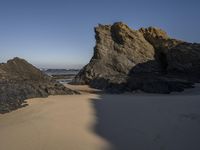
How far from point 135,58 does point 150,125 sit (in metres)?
16.4

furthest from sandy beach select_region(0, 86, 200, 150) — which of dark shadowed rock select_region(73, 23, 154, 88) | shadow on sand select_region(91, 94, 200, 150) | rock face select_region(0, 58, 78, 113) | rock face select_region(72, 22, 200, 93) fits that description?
dark shadowed rock select_region(73, 23, 154, 88)

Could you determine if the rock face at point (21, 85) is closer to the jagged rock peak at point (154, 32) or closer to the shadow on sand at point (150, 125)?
the shadow on sand at point (150, 125)

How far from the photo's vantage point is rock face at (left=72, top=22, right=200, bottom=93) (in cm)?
2005

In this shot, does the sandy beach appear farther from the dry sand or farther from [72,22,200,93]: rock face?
[72,22,200,93]: rock face

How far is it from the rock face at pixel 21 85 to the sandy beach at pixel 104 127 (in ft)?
3.63

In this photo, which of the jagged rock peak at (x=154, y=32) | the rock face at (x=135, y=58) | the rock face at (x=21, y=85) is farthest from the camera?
the jagged rock peak at (x=154, y=32)

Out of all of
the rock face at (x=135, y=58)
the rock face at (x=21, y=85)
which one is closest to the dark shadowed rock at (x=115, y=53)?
the rock face at (x=135, y=58)

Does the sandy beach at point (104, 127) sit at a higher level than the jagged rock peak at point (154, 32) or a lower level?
lower

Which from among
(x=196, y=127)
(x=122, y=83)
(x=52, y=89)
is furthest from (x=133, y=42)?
(x=196, y=127)

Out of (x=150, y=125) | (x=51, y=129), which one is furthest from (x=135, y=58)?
(x=51, y=129)

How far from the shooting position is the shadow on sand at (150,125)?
16.6ft

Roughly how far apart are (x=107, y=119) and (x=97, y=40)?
1745cm

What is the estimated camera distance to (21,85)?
10672 mm

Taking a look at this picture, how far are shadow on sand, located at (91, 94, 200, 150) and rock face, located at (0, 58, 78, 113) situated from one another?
2.67 m
